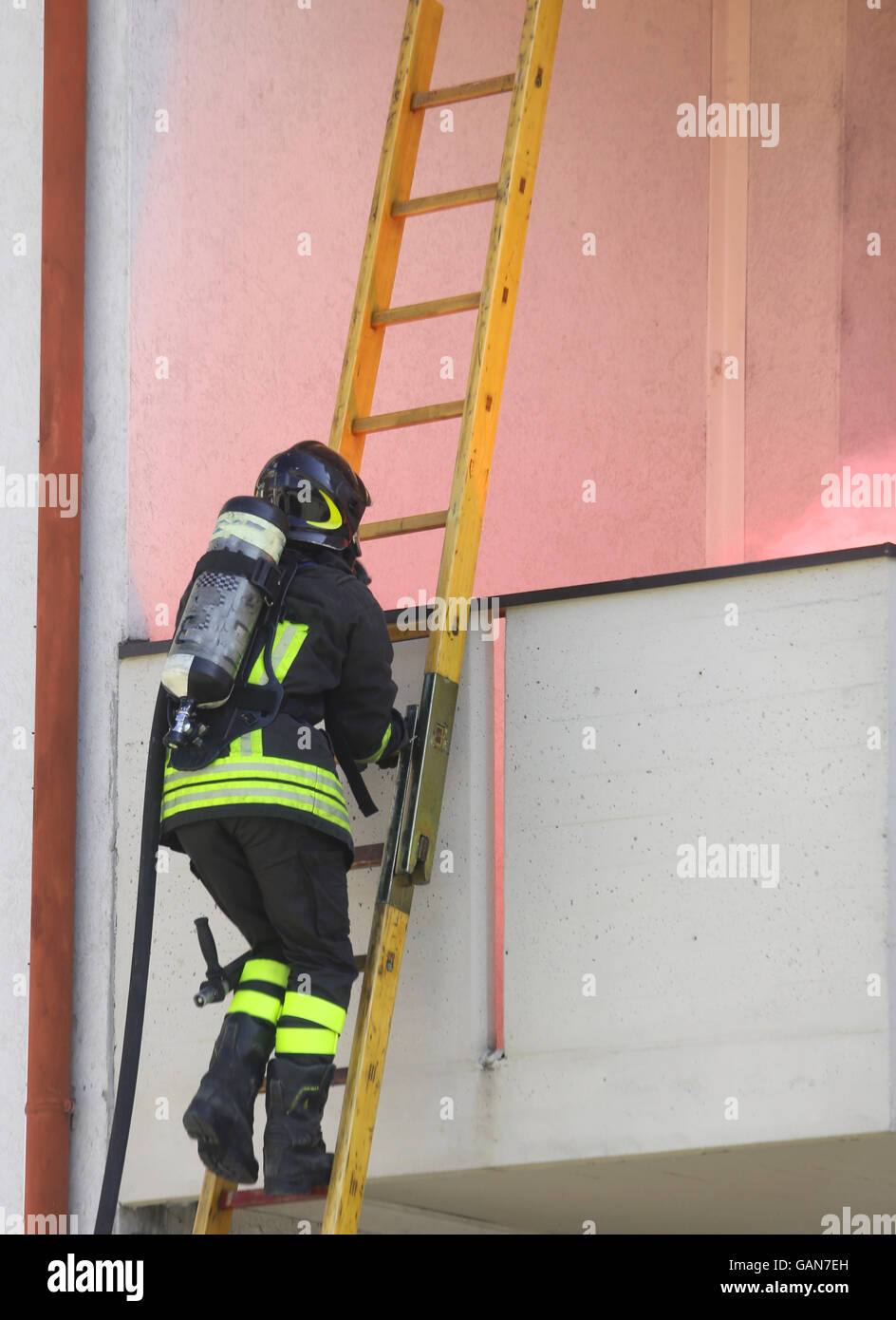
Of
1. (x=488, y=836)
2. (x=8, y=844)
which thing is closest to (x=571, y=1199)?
(x=488, y=836)

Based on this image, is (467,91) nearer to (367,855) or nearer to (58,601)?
(58,601)

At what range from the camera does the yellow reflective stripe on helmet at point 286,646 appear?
162 inches

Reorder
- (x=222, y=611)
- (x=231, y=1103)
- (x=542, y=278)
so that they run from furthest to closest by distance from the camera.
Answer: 1. (x=542, y=278)
2. (x=222, y=611)
3. (x=231, y=1103)

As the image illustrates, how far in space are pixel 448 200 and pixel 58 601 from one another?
153 centimetres

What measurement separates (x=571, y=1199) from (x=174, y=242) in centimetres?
289

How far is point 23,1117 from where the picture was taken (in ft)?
16.8

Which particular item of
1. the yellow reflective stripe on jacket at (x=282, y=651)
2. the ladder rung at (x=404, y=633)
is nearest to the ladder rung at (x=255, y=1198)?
the yellow reflective stripe on jacket at (x=282, y=651)

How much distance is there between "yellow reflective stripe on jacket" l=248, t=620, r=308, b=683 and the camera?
162 inches

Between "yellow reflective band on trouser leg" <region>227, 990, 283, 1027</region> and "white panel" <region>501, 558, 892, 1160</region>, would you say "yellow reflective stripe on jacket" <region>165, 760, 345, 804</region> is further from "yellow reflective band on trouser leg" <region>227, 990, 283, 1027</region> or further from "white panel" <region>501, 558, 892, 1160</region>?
"white panel" <region>501, 558, 892, 1160</region>

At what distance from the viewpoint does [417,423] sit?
15.6 ft

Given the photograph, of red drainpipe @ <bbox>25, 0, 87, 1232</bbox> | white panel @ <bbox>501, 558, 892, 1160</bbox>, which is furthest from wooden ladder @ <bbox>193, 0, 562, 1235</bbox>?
red drainpipe @ <bbox>25, 0, 87, 1232</bbox>

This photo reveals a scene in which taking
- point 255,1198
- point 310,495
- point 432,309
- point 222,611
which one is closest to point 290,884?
point 222,611

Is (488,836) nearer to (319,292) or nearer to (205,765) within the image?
(205,765)
